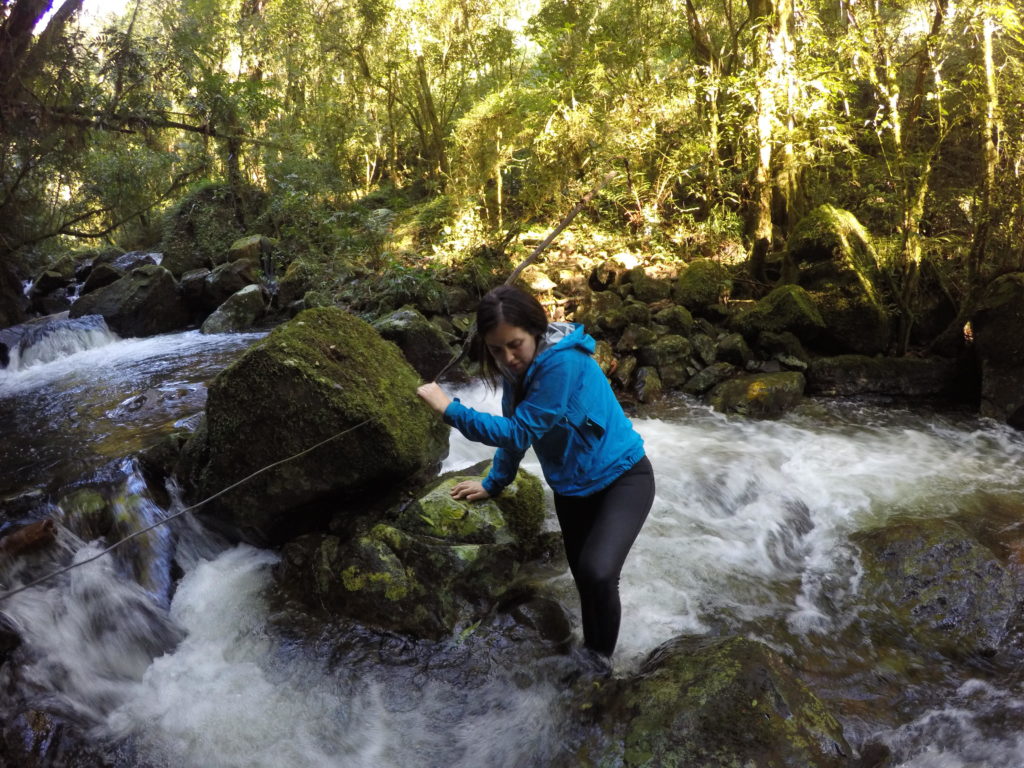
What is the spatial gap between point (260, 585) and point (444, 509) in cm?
145

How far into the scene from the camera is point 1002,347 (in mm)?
6848

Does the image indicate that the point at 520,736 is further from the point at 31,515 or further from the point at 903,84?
the point at 903,84

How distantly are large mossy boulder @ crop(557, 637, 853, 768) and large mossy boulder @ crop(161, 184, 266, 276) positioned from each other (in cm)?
1513

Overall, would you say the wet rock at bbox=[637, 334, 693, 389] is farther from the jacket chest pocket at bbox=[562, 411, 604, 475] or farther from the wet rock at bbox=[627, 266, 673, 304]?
the jacket chest pocket at bbox=[562, 411, 604, 475]

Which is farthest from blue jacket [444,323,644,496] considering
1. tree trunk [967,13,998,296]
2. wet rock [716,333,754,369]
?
tree trunk [967,13,998,296]

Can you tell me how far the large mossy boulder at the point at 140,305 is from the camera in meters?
11.5

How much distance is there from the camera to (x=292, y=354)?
396 centimetres

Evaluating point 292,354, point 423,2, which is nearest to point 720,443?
point 292,354

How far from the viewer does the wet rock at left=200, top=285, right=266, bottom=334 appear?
11.0m

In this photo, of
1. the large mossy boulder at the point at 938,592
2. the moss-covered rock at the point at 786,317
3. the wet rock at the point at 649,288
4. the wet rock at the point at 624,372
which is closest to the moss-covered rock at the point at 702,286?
the wet rock at the point at 649,288

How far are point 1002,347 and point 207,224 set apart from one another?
57.8ft

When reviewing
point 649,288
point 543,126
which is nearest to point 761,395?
point 649,288

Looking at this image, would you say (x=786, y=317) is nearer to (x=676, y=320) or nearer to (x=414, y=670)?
(x=676, y=320)

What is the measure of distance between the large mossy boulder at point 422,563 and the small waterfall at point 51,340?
884 centimetres
